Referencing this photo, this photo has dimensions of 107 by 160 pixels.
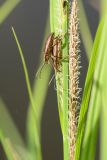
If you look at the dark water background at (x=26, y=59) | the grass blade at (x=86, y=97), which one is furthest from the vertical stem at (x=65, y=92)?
the dark water background at (x=26, y=59)

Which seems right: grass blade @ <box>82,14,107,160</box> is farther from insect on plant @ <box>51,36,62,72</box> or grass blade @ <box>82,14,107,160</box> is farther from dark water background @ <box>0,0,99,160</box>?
dark water background @ <box>0,0,99,160</box>

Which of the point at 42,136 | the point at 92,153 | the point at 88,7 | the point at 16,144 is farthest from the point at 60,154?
the point at 92,153

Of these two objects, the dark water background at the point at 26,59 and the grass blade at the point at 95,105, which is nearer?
the grass blade at the point at 95,105

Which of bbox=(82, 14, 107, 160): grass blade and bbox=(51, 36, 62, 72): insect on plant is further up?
bbox=(51, 36, 62, 72): insect on plant

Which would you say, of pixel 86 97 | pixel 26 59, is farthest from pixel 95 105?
pixel 26 59

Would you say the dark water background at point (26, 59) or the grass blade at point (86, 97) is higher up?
the grass blade at point (86, 97)

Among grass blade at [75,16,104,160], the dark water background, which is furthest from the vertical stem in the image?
the dark water background

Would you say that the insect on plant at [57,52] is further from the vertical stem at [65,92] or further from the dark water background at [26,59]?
the dark water background at [26,59]

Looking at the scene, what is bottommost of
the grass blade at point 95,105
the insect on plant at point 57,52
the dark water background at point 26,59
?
the dark water background at point 26,59
